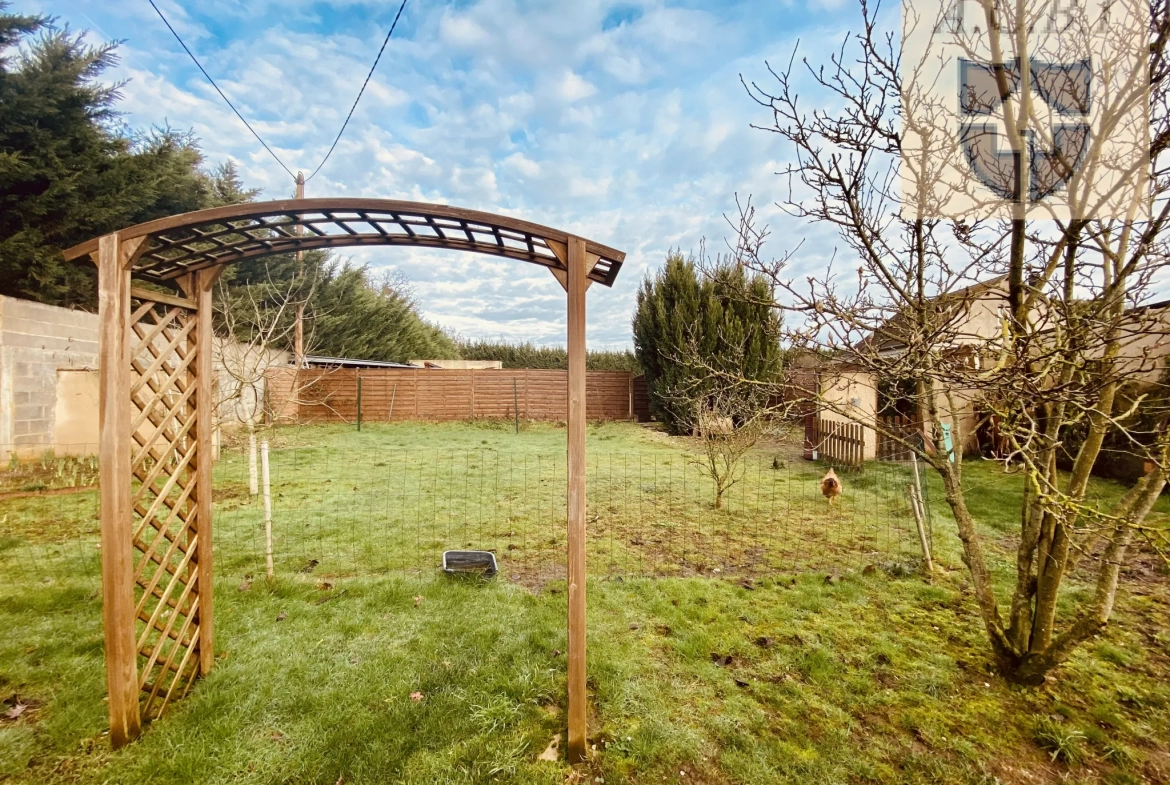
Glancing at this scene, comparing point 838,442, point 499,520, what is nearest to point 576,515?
point 499,520

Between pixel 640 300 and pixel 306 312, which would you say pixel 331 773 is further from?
pixel 306 312

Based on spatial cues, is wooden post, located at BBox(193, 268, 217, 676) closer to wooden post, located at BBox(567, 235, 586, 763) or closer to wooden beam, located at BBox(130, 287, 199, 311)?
wooden beam, located at BBox(130, 287, 199, 311)

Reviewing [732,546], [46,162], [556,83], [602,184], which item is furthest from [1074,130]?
[46,162]

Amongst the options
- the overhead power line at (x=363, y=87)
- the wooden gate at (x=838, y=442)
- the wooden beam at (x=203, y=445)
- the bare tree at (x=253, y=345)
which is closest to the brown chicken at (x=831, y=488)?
the wooden gate at (x=838, y=442)

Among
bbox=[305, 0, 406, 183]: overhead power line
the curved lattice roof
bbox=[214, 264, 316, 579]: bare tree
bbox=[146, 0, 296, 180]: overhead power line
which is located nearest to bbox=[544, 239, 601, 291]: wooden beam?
the curved lattice roof

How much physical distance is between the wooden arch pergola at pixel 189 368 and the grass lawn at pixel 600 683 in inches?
12.5

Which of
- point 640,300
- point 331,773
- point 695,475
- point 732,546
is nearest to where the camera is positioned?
point 331,773

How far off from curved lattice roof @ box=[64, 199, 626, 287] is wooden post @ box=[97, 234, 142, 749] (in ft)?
0.54

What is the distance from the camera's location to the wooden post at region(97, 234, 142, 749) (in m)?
1.89

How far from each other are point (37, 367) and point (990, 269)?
33.7ft

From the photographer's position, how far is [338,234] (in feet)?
7.28

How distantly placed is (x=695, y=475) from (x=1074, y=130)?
19.8ft

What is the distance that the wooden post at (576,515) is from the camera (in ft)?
6.43

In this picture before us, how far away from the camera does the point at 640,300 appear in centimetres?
1323
